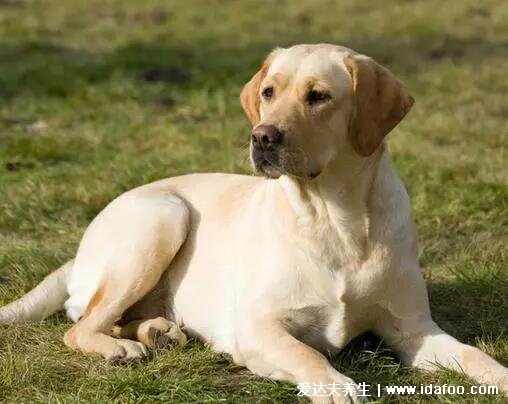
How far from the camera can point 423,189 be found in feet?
21.4

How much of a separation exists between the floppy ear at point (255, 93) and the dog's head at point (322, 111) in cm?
19

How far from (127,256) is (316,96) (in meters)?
1.15

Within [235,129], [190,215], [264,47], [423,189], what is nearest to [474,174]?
[423,189]

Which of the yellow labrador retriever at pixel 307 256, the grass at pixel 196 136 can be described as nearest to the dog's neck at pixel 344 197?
the yellow labrador retriever at pixel 307 256

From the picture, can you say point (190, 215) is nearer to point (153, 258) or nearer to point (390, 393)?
point (153, 258)

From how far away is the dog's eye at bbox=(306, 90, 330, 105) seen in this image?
387 cm

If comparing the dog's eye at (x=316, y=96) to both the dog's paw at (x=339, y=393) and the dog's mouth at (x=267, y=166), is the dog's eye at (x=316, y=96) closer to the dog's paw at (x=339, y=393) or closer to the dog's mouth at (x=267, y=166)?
the dog's mouth at (x=267, y=166)

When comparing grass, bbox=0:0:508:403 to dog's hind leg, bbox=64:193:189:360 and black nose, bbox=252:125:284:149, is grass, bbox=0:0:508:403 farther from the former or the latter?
black nose, bbox=252:125:284:149

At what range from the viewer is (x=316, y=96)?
388 centimetres

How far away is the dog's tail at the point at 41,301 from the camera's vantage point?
454 cm

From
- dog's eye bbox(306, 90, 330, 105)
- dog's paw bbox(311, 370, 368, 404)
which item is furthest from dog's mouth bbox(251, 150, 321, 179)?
dog's paw bbox(311, 370, 368, 404)

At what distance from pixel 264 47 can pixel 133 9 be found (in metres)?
3.95

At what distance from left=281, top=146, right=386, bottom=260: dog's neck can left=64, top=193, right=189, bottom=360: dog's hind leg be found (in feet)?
2.45

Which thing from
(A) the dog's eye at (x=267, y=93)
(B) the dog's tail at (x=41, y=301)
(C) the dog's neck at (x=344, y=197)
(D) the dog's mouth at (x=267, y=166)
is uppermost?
(A) the dog's eye at (x=267, y=93)
